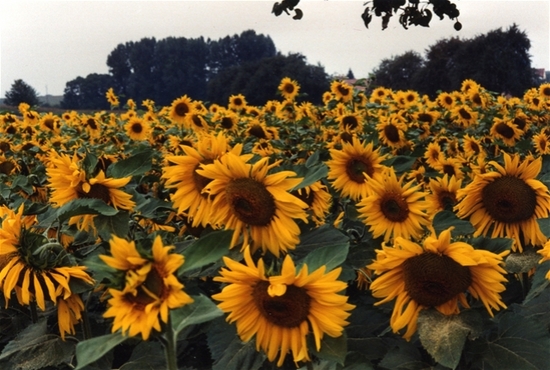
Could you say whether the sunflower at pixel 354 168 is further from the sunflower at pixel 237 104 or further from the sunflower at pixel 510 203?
the sunflower at pixel 237 104

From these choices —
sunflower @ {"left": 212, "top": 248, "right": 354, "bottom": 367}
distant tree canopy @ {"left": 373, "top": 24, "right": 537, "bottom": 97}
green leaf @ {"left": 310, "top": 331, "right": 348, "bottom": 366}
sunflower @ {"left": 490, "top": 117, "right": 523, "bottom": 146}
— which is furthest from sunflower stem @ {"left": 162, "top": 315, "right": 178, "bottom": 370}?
distant tree canopy @ {"left": 373, "top": 24, "right": 537, "bottom": 97}

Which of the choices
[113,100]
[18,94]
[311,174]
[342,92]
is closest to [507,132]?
[342,92]

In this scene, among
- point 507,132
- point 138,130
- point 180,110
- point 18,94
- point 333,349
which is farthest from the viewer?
point 18,94

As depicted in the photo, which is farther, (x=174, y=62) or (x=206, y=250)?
(x=174, y=62)

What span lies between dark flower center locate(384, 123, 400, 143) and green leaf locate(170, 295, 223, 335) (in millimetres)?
4259

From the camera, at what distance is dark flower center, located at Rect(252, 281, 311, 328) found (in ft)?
4.31

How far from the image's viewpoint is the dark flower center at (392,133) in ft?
17.1

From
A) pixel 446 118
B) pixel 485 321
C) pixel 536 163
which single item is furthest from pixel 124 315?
pixel 446 118

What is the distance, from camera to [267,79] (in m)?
28.6

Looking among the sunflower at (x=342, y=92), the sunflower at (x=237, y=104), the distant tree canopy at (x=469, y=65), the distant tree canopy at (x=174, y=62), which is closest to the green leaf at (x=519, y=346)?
the sunflower at (x=342, y=92)

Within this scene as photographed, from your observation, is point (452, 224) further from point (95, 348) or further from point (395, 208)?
point (95, 348)

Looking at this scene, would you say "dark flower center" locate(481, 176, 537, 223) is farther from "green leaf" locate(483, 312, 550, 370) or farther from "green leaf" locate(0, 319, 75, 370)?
"green leaf" locate(0, 319, 75, 370)

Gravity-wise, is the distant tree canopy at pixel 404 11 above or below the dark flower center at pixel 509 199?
above

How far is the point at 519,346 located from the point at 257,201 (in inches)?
25.7
